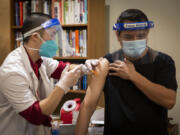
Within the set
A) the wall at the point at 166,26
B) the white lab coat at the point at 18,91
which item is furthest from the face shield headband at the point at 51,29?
the wall at the point at 166,26

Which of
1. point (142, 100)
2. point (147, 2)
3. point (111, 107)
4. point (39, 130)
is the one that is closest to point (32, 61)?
point (39, 130)

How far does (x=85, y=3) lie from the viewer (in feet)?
7.39

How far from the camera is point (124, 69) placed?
50.1 inches

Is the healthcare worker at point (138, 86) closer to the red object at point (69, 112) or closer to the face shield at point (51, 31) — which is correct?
the face shield at point (51, 31)


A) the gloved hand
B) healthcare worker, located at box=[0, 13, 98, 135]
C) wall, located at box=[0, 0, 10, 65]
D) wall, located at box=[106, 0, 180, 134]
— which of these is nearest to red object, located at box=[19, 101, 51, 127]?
healthcare worker, located at box=[0, 13, 98, 135]

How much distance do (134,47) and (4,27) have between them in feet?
5.70

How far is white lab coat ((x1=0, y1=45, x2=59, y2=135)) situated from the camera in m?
1.21

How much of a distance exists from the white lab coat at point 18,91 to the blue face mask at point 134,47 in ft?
2.21

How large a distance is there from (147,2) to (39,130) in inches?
74.5

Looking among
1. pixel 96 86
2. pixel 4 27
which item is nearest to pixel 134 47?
pixel 96 86

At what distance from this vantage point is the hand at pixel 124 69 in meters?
1.25

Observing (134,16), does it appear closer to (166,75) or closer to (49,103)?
(166,75)

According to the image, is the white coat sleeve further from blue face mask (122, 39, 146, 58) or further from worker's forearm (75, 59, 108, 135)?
blue face mask (122, 39, 146, 58)

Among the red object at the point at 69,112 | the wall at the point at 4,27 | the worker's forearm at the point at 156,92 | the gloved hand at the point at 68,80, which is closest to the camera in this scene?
the worker's forearm at the point at 156,92
